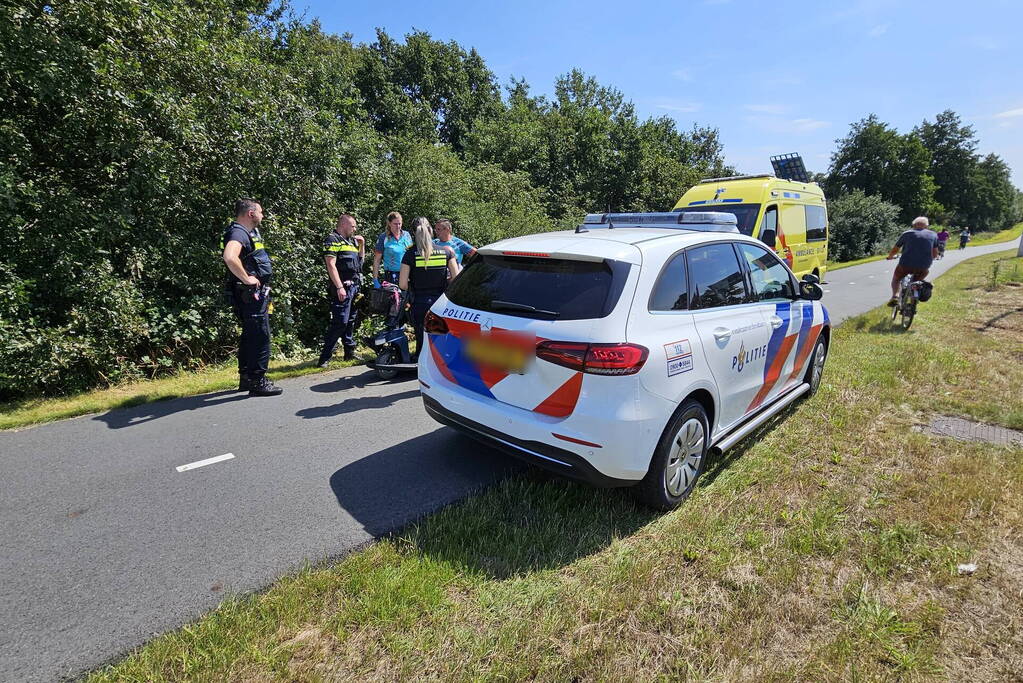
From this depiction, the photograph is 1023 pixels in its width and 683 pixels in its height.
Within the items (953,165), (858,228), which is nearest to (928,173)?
(953,165)

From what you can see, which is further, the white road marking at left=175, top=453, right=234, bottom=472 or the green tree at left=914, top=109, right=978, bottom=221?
the green tree at left=914, top=109, right=978, bottom=221

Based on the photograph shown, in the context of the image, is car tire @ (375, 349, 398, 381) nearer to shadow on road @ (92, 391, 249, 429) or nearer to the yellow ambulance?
shadow on road @ (92, 391, 249, 429)

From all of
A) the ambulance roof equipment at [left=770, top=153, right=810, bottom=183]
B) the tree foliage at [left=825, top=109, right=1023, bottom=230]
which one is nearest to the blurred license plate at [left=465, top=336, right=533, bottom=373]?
the ambulance roof equipment at [left=770, top=153, right=810, bottom=183]

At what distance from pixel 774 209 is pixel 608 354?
8.99 m

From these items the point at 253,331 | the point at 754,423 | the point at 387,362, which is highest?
the point at 253,331

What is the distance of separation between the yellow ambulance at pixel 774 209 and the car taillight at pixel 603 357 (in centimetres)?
788

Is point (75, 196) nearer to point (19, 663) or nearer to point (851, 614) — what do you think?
point (19, 663)

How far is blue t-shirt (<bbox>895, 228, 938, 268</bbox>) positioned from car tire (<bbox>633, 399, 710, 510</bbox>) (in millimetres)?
7750

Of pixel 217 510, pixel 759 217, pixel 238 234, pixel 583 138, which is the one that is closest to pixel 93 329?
pixel 238 234

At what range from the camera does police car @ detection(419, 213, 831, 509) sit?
2.85 m

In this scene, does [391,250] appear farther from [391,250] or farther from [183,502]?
[183,502]

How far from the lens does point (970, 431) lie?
4.55 meters

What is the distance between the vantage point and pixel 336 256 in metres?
6.77

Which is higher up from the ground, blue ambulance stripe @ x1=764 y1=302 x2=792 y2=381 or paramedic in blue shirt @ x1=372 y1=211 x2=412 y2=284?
paramedic in blue shirt @ x1=372 y1=211 x2=412 y2=284
